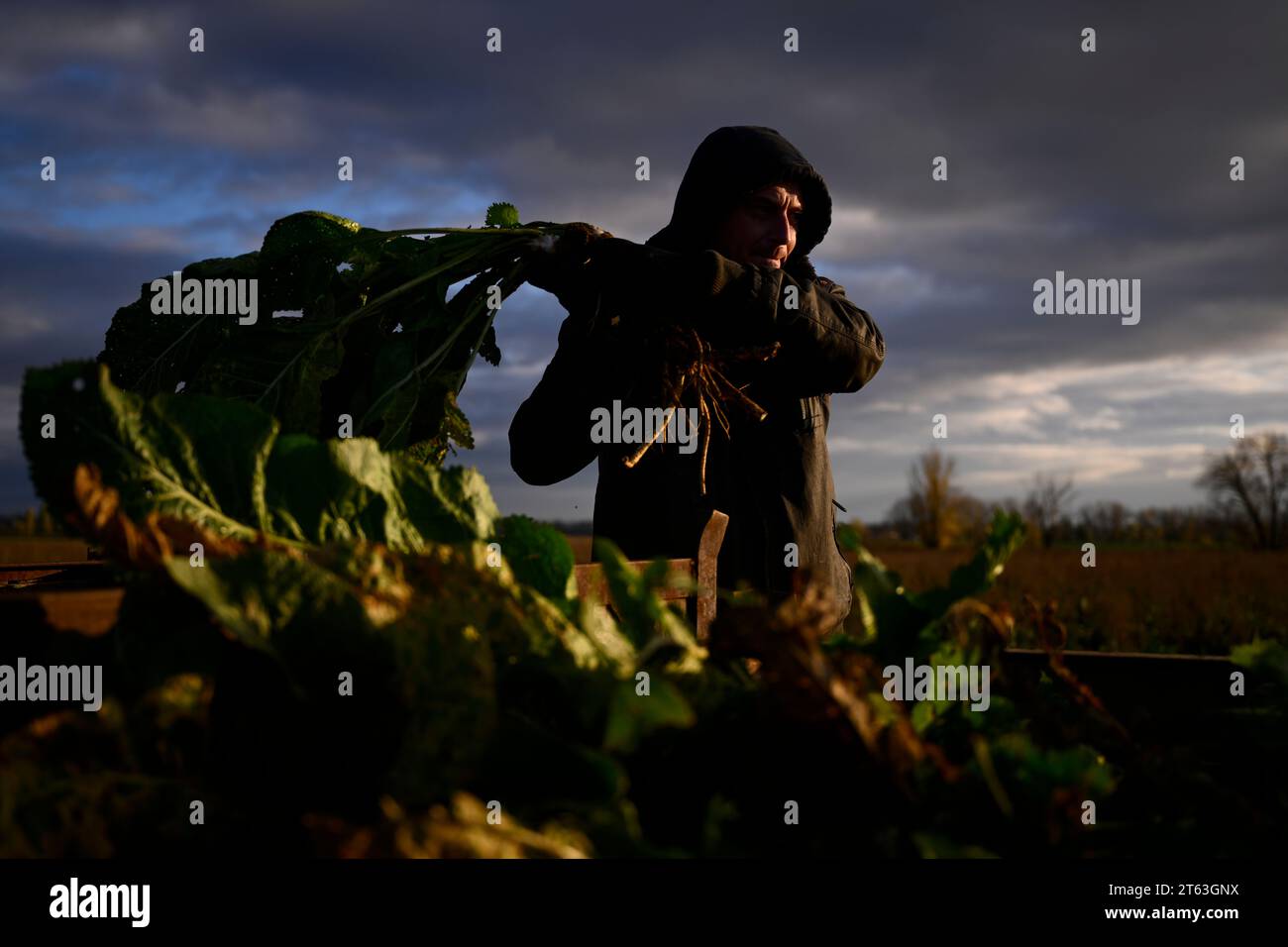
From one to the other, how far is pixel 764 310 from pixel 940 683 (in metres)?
1.95

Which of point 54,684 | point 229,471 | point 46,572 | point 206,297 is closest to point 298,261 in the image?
point 206,297

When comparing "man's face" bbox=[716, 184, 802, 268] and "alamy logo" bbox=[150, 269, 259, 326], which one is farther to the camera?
"man's face" bbox=[716, 184, 802, 268]

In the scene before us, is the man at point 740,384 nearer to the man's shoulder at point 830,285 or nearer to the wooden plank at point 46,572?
the man's shoulder at point 830,285

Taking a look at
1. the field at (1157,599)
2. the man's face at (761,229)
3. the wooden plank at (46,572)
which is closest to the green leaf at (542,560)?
the wooden plank at (46,572)

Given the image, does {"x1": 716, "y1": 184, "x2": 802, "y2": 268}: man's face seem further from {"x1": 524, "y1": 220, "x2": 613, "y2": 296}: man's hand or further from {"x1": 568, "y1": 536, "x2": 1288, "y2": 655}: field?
{"x1": 568, "y1": 536, "x2": 1288, "y2": 655}: field

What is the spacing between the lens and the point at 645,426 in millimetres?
2910

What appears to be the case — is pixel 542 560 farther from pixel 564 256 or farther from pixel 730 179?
pixel 730 179

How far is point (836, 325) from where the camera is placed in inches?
117

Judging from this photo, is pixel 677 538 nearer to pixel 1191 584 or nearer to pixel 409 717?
pixel 409 717

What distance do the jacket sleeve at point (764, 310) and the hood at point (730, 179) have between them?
0.67 m

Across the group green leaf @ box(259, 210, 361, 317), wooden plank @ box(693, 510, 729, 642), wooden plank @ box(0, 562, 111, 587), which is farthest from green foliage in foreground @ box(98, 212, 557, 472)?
wooden plank @ box(693, 510, 729, 642)

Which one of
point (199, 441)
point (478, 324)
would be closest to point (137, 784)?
point (199, 441)
